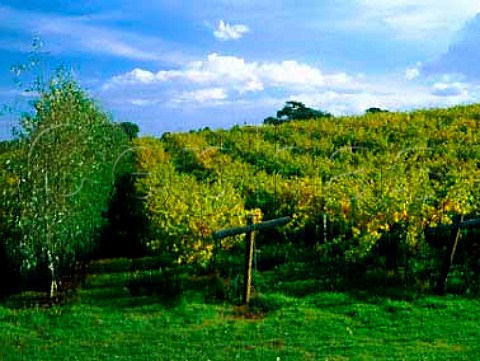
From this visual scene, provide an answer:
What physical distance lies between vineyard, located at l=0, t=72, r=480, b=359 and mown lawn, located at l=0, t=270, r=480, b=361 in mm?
217

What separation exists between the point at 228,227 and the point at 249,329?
3097 mm

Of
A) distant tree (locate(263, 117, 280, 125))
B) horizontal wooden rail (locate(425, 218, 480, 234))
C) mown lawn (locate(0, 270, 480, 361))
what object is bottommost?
mown lawn (locate(0, 270, 480, 361))

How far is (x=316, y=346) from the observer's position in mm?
12695

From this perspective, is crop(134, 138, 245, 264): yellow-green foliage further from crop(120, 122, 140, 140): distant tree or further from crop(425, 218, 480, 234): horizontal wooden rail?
crop(120, 122, 140, 140): distant tree

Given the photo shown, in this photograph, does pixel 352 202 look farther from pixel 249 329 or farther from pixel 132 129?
pixel 132 129

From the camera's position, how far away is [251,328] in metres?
13.9

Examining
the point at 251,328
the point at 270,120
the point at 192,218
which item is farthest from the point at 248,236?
the point at 270,120

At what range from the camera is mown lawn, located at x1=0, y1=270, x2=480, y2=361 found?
12484mm

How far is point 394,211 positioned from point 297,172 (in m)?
7.90

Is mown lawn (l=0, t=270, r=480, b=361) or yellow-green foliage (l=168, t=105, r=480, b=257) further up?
yellow-green foliage (l=168, t=105, r=480, b=257)

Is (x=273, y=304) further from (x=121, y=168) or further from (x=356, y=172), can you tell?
(x=121, y=168)

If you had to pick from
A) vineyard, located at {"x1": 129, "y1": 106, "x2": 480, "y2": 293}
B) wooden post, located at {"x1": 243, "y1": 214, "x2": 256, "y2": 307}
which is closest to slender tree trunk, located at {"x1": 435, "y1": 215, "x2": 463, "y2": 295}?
vineyard, located at {"x1": 129, "y1": 106, "x2": 480, "y2": 293}

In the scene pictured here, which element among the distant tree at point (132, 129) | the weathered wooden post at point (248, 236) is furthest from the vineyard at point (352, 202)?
the distant tree at point (132, 129)

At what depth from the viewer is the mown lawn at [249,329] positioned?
492 inches
